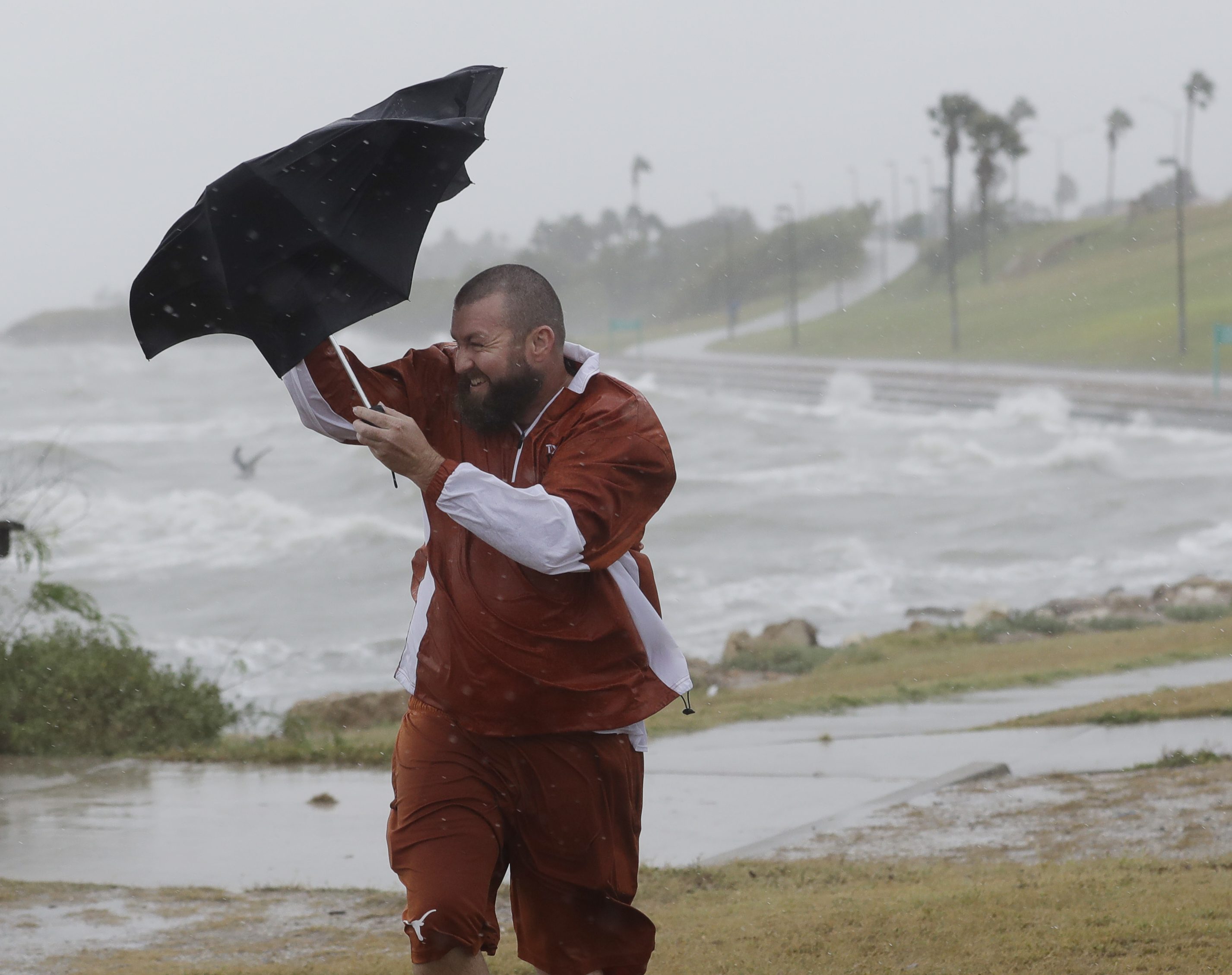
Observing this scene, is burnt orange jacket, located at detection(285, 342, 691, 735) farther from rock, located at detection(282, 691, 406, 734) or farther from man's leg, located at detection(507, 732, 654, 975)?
rock, located at detection(282, 691, 406, 734)

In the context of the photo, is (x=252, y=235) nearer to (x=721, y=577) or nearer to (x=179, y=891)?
(x=179, y=891)

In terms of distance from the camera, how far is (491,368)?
11.1 ft

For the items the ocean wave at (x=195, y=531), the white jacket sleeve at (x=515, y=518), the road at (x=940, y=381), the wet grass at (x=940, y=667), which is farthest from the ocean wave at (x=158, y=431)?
the white jacket sleeve at (x=515, y=518)

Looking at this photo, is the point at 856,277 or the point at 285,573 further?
the point at 856,277

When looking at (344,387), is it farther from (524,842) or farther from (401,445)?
(524,842)

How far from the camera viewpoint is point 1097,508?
3416 cm

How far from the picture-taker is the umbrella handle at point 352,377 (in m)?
3.33

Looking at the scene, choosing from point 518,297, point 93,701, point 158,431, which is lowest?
point 158,431

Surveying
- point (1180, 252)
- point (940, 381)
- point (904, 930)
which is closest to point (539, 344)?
point (904, 930)

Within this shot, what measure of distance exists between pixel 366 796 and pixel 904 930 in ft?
12.6

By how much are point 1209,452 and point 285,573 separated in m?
23.4

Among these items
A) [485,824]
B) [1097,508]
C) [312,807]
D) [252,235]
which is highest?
[252,235]

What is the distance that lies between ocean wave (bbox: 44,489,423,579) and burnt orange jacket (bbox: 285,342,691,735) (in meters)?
28.5

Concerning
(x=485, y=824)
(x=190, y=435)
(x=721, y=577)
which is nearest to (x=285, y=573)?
(x=721, y=577)
